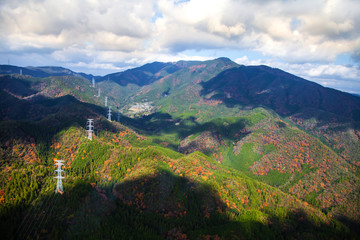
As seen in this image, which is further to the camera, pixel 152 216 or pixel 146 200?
Result: pixel 146 200

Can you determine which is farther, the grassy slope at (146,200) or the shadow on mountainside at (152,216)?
the grassy slope at (146,200)

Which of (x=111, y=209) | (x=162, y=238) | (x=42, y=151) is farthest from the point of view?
(x=42, y=151)

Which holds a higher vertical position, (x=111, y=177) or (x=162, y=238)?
(x=111, y=177)

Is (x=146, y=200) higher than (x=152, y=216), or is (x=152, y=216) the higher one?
(x=146, y=200)

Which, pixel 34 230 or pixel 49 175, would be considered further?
pixel 49 175

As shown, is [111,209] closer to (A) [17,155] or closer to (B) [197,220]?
(B) [197,220]

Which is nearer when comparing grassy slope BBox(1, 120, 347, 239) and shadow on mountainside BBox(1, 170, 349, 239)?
shadow on mountainside BBox(1, 170, 349, 239)

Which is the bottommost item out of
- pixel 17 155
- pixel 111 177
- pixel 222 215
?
pixel 222 215

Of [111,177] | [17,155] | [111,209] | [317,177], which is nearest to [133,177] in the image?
[111,177]
